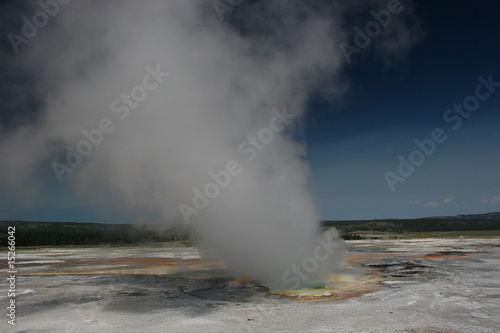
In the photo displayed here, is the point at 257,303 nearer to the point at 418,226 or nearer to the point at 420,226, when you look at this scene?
the point at 420,226

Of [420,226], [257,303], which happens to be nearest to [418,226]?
[420,226]

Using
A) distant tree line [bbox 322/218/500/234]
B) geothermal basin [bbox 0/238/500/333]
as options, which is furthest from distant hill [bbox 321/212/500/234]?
geothermal basin [bbox 0/238/500/333]

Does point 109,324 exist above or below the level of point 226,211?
below

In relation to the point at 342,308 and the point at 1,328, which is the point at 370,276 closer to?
the point at 342,308

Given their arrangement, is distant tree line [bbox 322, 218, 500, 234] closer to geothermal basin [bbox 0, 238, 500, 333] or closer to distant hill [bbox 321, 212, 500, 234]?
distant hill [bbox 321, 212, 500, 234]

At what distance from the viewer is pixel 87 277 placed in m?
16.7

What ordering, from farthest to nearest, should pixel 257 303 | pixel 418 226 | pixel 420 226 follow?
1. pixel 418 226
2. pixel 420 226
3. pixel 257 303

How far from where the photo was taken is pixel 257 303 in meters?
10.6

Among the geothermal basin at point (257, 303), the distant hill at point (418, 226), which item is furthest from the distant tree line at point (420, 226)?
the geothermal basin at point (257, 303)

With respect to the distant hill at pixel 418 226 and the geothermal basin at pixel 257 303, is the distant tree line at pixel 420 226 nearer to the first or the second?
the distant hill at pixel 418 226

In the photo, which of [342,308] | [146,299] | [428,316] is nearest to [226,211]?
[146,299]

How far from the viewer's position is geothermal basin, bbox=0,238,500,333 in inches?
322

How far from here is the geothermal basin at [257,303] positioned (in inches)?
322

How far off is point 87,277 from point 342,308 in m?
12.1
